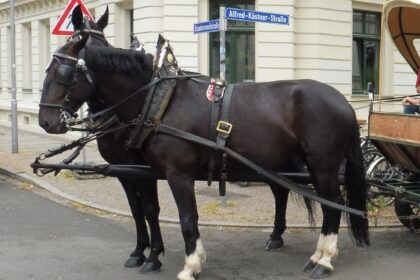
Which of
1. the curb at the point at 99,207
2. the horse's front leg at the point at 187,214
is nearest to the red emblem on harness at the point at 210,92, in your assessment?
the horse's front leg at the point at 187,214

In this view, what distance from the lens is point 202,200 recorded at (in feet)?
30.1

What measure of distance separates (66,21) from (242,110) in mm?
6294

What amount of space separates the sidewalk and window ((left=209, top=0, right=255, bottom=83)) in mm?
3554

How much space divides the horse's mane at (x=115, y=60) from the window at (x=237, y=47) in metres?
8.33

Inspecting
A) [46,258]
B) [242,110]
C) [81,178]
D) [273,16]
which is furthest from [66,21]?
[242,110]

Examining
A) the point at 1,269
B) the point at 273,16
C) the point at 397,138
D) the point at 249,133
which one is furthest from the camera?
the point at 273,16

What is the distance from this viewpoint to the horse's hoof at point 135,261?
5.77m

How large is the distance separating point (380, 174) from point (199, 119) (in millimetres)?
2906

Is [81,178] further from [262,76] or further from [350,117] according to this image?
[350,117]

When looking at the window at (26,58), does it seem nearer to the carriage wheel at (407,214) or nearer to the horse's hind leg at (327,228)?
the carriage wheel at (407,214)

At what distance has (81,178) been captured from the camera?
1108 cm

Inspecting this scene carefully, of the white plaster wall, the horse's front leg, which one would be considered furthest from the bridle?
the white plaster wall

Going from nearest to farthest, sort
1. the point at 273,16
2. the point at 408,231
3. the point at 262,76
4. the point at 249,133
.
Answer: the point at 249,133
the point at 408,231
the point at 273,16
the point at 262,76

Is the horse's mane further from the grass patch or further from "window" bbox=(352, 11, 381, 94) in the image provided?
"window" bbox=(352, 11, 381, 94)
